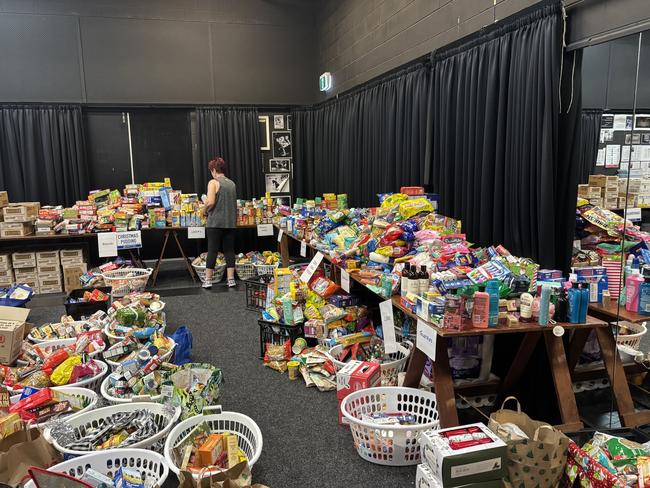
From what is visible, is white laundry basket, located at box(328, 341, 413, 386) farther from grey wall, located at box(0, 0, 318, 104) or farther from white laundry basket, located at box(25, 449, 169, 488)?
grey wall, located at box(0, 0, 318, 104)

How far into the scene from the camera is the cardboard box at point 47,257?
579 cm

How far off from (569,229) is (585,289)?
0.77m

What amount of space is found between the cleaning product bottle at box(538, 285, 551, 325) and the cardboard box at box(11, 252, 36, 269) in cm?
581

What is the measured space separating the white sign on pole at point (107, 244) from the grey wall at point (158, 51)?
2.32 m

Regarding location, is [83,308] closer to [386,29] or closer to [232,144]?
[232,144]

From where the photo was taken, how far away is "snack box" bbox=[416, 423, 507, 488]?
1602mm

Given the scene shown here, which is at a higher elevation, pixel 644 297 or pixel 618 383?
pixel 644 297

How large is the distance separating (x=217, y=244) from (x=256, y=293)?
4.01ft

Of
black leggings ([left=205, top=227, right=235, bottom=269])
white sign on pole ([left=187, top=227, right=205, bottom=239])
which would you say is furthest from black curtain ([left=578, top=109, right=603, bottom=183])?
white sign on pole ([left=187, top=227, right=205, bottom=239])

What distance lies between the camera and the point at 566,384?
209 cm

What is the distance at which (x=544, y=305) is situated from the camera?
2.06 m

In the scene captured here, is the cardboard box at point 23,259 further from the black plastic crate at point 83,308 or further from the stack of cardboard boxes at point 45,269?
the black plastic crate at point 83,308

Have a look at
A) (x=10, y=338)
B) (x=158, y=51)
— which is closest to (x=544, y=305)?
(x=10, y=338)

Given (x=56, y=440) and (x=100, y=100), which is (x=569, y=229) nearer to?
(x=56, y=440)
